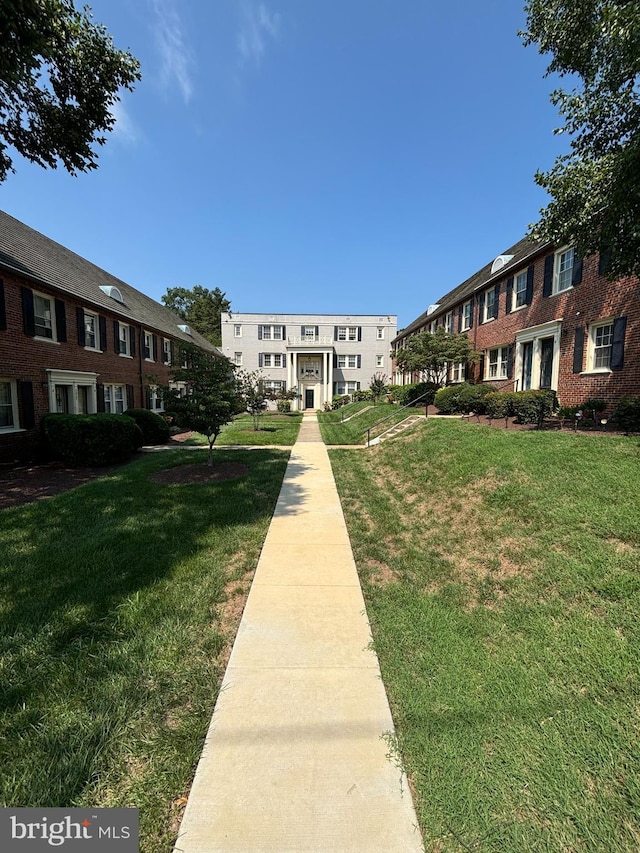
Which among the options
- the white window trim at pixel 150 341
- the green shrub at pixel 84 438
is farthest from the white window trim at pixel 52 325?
the white window trim at pixel 150 341

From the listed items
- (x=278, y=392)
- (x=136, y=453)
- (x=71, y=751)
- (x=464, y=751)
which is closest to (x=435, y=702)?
(x=464, y=751)

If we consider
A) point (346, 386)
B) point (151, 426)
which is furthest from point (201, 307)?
point (151, 426)

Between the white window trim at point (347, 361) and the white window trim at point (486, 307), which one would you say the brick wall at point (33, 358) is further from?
the white window trim at point (347, 361)

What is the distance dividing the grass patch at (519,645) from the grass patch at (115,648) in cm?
148

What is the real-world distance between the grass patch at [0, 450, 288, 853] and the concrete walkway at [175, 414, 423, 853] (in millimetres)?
190

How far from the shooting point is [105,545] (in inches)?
192

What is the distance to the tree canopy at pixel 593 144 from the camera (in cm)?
568

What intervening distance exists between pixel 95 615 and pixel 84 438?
918 centimetres

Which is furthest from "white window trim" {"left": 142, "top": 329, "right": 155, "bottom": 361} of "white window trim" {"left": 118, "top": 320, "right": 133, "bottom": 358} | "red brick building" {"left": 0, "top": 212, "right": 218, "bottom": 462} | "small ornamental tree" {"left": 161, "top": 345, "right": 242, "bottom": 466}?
"small ornamental tree" {"left": 161, "top": 345, "right": 242, "bottom": 466}

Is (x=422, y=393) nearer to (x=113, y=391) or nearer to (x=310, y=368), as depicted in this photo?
(x=113, y=391)

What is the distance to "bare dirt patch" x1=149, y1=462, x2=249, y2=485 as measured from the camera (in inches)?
329

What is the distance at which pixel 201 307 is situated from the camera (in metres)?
54.9

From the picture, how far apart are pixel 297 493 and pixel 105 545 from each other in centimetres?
381

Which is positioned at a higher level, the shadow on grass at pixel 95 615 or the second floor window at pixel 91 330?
the second floor window at pixel 91 330
